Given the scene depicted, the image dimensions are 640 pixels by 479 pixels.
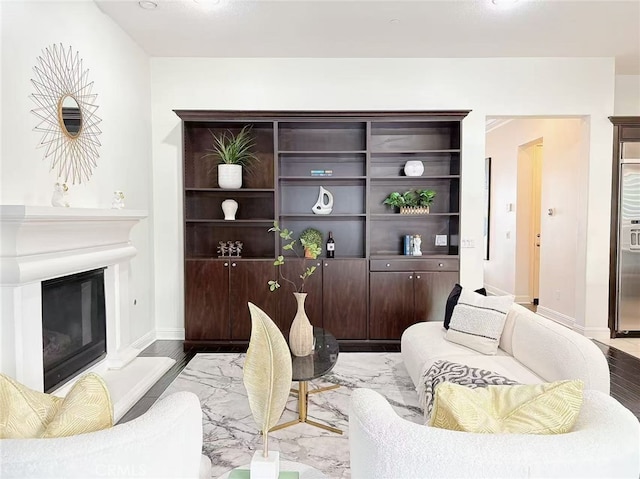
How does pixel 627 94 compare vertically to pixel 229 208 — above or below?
above

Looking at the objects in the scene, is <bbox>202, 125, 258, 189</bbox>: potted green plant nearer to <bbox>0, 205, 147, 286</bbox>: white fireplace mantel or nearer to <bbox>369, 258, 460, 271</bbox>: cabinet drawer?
<bbox>0, 205, 147, 286</bbox>: white fireplace mantel

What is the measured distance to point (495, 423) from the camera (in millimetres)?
1025

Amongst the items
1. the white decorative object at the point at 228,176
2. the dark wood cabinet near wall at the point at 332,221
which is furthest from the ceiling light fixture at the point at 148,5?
the white decorative object at the point at 228,176

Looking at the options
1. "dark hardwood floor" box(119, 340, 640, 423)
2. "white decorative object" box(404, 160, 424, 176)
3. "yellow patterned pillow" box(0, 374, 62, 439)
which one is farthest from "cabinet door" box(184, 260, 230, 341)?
"yellow patterned pillow" box(0, 374, 62, 439)

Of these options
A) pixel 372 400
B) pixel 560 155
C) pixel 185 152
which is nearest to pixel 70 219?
pixel 185 152

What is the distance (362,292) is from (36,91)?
9.97ft

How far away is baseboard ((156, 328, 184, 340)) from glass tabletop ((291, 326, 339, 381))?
2.11 meters

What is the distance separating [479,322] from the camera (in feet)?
8.80

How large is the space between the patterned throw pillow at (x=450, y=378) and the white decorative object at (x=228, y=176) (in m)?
2.64

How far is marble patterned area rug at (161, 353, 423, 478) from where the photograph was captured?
2.09 m

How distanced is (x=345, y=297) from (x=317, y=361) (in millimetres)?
1650

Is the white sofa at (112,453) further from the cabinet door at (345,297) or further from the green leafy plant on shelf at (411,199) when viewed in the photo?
the green leafy plant on shelf at (411,199)

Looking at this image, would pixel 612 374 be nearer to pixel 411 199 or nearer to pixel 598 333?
pixel 598 333

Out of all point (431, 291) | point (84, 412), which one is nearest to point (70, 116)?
point (84, 412)
